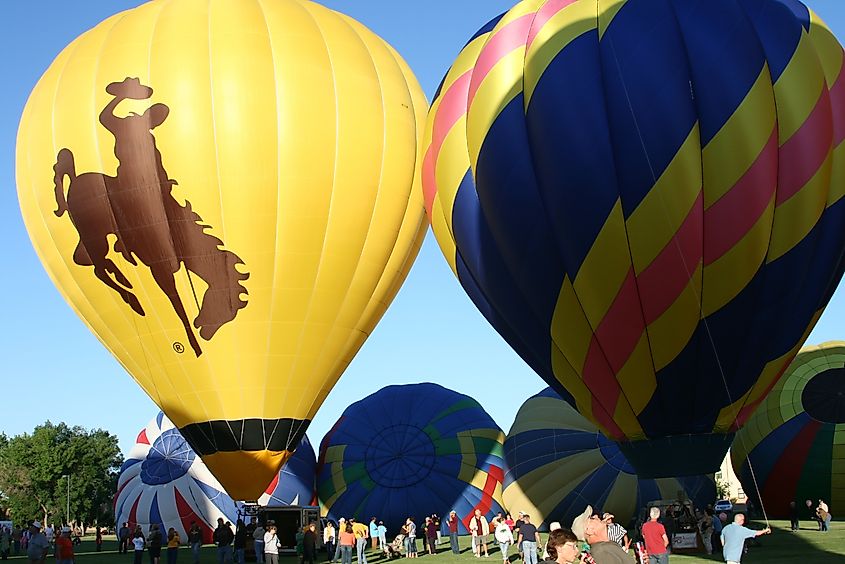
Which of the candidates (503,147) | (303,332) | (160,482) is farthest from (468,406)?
(503,147)

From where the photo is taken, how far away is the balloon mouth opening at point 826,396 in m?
19.7

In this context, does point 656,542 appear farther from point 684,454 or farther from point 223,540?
point 223,540

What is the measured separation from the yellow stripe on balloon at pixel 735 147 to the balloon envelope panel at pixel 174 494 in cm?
1472

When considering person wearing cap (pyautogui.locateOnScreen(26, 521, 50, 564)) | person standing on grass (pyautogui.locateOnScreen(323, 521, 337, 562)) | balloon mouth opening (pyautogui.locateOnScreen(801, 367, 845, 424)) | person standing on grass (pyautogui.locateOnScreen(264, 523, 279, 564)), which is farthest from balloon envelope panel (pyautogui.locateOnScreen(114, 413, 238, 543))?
balloon mouth opening (pyautogui.locateOnScreen(801, 367, 845, 424))

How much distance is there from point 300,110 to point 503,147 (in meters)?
3.93

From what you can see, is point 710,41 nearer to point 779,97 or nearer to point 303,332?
point 779,97

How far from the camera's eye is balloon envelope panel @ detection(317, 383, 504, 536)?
21.4 meters

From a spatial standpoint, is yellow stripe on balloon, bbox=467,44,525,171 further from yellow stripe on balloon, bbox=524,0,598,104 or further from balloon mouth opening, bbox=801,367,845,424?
balloon mouth opening, bbox=801,367,845,424

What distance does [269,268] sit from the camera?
14891 mm

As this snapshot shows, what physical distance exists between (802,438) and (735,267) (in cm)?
967

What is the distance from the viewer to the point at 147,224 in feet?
48.2

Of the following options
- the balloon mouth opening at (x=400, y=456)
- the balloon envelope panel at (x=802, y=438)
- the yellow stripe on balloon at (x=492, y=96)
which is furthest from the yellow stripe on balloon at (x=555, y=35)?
the balloon mouth opening at (x=400, y=456)

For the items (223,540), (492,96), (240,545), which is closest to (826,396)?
A: (492,96)

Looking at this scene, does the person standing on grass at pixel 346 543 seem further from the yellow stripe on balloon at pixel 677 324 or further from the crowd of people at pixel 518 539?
the yellow stripe on balloon at pixel 677 324
